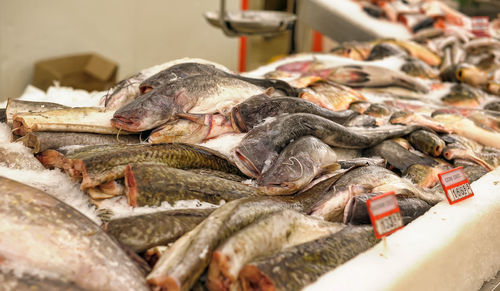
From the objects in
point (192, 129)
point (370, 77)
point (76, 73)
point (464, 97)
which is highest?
point (192, 129)

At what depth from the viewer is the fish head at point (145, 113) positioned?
2080 millimetres

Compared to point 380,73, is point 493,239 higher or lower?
lower

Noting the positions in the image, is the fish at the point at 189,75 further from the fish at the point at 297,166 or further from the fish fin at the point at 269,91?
→ the fish at the point at 297,166

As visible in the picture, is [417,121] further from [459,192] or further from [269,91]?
[269,91]

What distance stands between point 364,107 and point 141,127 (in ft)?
5.00

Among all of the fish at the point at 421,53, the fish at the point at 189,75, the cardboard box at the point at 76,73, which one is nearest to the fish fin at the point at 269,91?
the fish at the point at 189,75

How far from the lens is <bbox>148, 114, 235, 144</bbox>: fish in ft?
6.99

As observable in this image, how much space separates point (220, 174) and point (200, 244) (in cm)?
59

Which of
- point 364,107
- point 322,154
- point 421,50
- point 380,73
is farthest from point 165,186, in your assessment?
point 421,50

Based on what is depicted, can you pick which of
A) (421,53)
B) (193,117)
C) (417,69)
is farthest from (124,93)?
(421,53)

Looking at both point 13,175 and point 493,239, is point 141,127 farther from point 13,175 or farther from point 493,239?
point 493,239

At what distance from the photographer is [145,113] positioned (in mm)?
2088

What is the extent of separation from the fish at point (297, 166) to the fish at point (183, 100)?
1.48 ft

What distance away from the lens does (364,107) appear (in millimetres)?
3023
